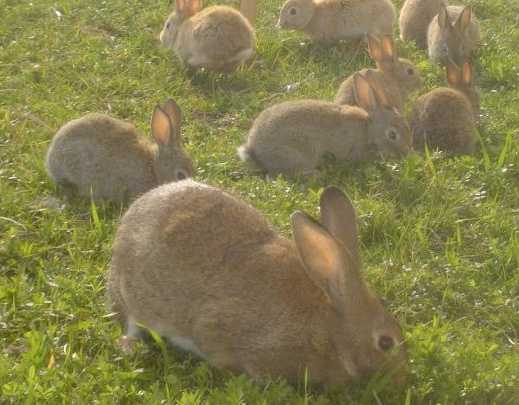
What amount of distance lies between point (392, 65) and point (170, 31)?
2362mm

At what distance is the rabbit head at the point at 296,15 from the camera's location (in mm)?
8992

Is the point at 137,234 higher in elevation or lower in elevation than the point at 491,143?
higher

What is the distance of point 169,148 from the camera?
5.62 meters

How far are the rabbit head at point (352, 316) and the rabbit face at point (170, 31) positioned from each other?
5.28 metres

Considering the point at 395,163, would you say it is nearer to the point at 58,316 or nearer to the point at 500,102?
the point at 500,102

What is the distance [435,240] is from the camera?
4.82 meters

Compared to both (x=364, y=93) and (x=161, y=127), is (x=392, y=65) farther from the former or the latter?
(x=161, y=127)

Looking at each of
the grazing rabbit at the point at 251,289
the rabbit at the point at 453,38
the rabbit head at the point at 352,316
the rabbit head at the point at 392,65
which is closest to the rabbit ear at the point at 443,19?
the rabbit at the point at 453,38

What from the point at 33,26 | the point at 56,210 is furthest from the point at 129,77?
the point at 56,210

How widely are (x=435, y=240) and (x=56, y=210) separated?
2.34 metres

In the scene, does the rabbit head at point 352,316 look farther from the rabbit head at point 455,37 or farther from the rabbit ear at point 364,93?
the rabbit head at point 455,37

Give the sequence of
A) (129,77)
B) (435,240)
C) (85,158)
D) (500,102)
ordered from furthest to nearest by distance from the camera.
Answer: (129,77) < (500,102) < (85,158) < (435,240)

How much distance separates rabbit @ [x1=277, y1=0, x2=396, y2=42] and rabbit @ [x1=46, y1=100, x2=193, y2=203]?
12.3 ft

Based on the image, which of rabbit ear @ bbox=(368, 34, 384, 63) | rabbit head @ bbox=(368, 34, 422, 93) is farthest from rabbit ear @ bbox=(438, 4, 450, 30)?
rabbit ear @ bbox=(368, 34, 384, 63)
